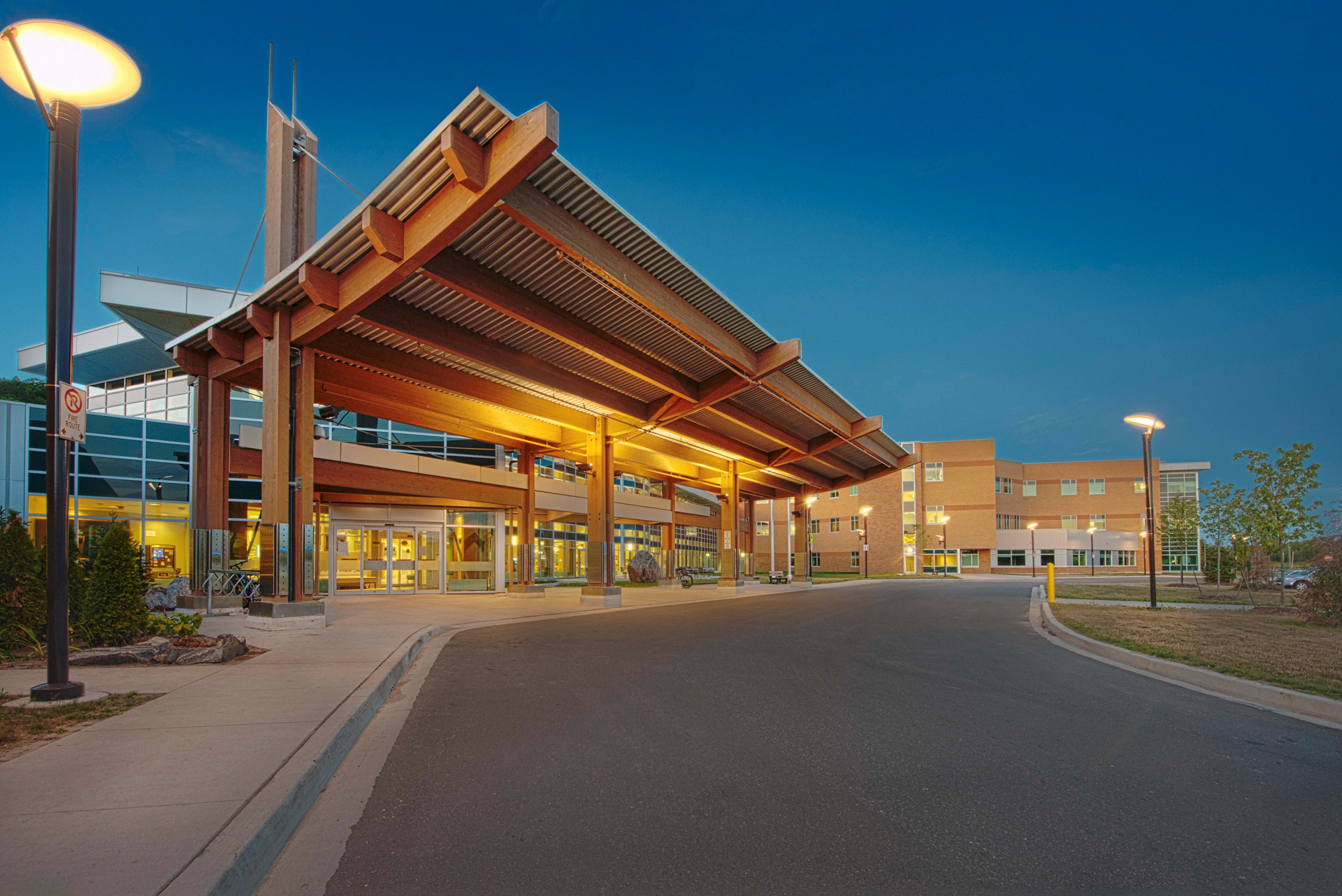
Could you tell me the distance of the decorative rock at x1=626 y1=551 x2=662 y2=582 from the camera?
139 ft

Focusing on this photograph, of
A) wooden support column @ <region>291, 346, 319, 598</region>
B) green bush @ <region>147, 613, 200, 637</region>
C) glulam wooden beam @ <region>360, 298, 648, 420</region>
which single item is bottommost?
green bush @ <region>147, 613, 200, 637</region>

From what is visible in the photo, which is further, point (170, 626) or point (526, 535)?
point (526, 535)

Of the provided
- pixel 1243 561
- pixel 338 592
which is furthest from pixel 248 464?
pixel 1243 561

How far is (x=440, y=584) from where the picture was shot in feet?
96.5

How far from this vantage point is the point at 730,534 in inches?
1474

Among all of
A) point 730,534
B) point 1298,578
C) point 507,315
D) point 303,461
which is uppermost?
point 507,315

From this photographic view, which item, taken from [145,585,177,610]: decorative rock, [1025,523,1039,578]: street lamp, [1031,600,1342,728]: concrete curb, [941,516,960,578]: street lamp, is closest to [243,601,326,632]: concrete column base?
[145,585,177,610]: decorative rock

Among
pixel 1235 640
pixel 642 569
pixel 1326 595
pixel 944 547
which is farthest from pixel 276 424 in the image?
pixel 944 547

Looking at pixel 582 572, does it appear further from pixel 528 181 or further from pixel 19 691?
pixel 19 691

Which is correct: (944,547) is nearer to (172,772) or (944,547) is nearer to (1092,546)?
(1092,546)

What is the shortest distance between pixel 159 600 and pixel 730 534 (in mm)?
24726

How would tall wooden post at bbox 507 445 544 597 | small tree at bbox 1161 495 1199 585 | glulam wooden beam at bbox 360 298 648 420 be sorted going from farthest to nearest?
small tree at bbox 1161 495 1199 585
tall wooden post at bbox 507 445 544 597
glulam wooden beam at bbox 360 298 648 420

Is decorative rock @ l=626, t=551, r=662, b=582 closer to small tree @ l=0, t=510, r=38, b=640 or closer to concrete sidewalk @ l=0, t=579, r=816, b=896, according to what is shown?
concrete sidewalk @ l=0, t=579, r=816, b=896

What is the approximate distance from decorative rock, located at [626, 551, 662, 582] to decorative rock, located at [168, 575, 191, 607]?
24.5 metres
